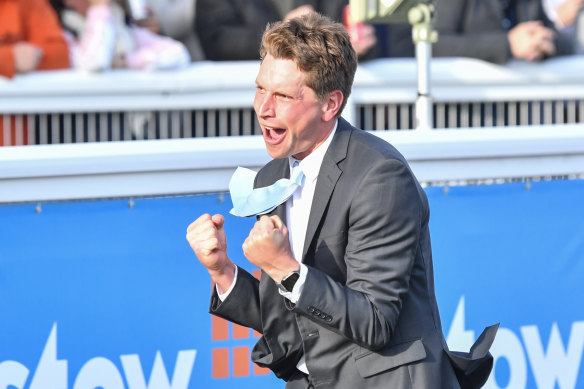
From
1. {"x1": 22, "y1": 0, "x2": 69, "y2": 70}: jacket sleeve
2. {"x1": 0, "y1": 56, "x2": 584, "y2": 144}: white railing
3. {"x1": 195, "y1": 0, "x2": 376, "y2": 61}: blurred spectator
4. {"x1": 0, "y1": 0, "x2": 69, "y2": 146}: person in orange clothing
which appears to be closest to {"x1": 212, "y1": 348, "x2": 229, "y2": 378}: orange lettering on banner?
{"x1": 0, "y1": 56, "x2": 584, "y2": 144}: white railing

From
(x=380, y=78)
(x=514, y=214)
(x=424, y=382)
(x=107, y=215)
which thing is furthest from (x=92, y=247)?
(x=380, y=78)

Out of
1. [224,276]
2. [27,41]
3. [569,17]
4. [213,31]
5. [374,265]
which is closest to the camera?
[374,265]

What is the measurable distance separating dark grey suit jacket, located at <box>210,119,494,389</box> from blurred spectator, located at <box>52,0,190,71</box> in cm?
206

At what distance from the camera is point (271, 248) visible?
203 cm

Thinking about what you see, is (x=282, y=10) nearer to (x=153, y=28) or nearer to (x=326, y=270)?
(x=153, y=28)

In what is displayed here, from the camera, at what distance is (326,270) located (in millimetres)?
2232

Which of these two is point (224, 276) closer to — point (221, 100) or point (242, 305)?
point (242, 305)

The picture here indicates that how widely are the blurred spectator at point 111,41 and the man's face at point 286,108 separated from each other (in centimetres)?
206

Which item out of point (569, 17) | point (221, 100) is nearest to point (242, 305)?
point (221, 100)

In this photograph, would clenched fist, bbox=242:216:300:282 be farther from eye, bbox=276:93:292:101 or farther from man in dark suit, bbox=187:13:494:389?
eye, bbox=276:93:292:101

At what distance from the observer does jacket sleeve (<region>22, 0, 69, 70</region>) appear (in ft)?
13.6

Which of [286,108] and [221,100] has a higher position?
[286,108]

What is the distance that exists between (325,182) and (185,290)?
3.44 feet

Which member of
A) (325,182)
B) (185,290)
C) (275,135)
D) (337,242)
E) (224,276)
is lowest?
(185,290)
